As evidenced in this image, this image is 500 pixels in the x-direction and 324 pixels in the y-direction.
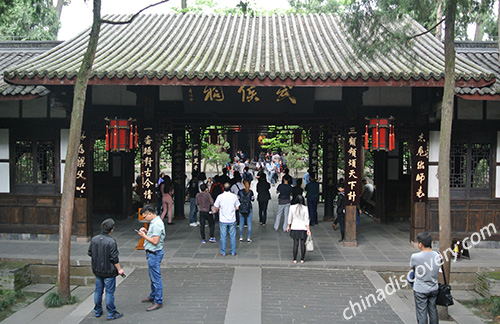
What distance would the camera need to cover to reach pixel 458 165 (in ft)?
33.5

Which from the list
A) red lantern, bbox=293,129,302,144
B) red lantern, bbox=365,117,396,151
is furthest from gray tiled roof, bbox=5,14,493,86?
red lantern, bbox=293,129,302,144

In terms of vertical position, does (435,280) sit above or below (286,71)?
below

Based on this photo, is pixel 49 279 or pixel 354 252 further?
pixel 354 252

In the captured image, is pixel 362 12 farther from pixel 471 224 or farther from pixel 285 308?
pixel 471 224

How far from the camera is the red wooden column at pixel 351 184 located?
399 inches

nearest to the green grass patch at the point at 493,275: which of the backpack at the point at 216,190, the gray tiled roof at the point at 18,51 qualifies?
the backpack at the point at 216,190

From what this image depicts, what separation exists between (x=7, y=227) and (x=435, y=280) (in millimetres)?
10031

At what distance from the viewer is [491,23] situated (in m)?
25.2

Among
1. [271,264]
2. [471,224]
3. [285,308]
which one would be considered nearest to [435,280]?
[285,308]

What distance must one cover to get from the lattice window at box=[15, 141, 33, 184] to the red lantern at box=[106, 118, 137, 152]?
2386 mm

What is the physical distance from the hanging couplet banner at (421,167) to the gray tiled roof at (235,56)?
1.78 meters

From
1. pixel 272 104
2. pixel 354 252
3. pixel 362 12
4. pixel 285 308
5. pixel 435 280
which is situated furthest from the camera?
pixel 272 104

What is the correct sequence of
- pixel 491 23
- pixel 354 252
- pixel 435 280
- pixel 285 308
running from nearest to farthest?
pixel 435 280 → pixel 285 308 → pixel 354 252 → pixel 491 23

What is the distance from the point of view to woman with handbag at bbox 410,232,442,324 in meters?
5.26
